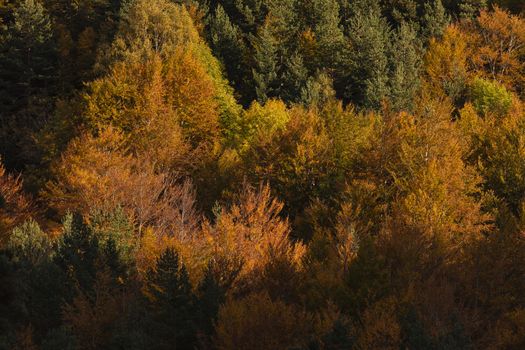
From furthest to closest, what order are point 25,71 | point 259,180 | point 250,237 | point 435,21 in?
point 435,21
point 25,71
point 259,180
point 250,237

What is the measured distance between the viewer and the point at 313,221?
4138 centimetres

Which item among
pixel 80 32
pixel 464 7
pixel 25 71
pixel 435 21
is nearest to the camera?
pixel 25 71

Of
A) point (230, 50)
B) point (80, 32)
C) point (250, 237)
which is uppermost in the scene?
point (230, 50)

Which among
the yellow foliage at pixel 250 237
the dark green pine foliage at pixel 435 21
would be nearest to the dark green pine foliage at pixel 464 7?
the dark green pine foliage at pixel 435 21

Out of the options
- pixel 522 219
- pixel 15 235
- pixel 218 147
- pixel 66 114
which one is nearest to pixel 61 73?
pixel 66 114

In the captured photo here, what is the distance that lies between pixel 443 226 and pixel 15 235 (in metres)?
28.8

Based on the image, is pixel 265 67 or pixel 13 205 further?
pixel 265 67

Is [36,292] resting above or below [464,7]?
below

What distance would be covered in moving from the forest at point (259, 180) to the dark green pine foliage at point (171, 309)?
96 mm

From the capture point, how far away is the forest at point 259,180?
27516mm

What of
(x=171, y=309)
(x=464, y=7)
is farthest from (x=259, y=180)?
(x=464, y=7)

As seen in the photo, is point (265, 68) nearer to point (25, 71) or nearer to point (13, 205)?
point (25, 71)

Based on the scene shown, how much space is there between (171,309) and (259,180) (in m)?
20.8

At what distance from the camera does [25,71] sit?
6022 cm
